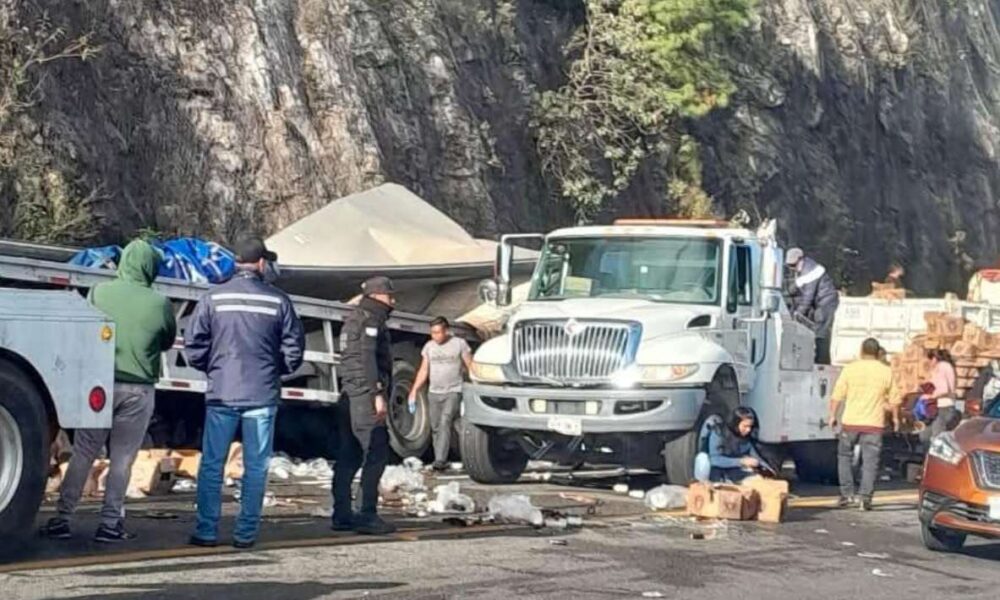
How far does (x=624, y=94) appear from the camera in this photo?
33312mm

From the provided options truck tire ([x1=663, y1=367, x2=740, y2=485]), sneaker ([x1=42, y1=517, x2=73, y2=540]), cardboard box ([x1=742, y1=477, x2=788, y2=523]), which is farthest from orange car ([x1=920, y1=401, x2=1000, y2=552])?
sneaker ([x1=42, y1=517, x2=73, y2=540])

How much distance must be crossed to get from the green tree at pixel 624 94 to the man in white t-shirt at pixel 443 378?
549 inches

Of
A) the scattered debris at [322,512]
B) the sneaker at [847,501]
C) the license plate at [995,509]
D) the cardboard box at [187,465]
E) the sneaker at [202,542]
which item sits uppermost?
the license plate at [995,509]

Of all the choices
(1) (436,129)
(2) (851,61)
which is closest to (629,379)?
(1) (436,129)

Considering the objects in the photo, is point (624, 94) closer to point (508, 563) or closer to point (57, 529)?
point (508, 563)

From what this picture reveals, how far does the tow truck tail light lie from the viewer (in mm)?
10461

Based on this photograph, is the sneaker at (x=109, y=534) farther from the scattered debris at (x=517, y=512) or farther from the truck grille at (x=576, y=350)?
the truck grille at (x=576, y=350)

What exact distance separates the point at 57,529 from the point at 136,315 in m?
1.43

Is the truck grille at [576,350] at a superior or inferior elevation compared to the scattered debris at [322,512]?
superior

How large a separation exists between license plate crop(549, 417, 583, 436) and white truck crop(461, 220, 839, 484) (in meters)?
0.01

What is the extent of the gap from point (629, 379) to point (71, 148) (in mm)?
9772

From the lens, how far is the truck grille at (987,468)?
43.3 feet

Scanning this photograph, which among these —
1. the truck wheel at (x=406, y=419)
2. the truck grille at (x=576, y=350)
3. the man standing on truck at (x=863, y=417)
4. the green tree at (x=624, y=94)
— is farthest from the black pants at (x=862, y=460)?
the green tree at (x=624, y=94)

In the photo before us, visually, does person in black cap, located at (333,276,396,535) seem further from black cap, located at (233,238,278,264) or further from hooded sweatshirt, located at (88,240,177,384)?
hooded sweatshirt, located at (88,240,177,384)
